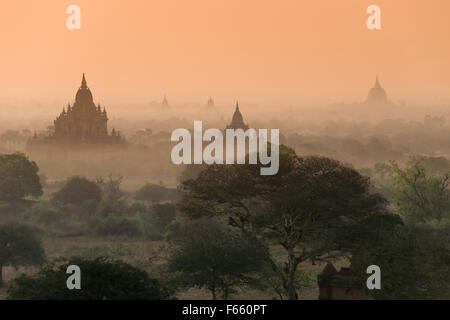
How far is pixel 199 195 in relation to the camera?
43844 millimetres

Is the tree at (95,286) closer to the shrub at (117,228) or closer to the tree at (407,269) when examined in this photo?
the tree at (407,269)

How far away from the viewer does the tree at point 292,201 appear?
134ft

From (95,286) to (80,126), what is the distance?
131 metres

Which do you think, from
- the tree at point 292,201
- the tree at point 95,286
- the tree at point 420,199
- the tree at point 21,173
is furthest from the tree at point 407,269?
the tree at point 21,173

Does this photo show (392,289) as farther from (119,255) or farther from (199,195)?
(119,255)

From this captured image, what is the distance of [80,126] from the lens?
159m

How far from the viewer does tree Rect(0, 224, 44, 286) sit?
5225 cm

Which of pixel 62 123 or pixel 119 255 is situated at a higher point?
pixel 62 123


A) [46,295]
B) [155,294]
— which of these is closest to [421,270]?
[155,294]

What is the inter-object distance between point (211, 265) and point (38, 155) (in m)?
119

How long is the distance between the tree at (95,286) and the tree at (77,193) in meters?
59.0

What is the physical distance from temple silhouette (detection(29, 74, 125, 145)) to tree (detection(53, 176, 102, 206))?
64684 millimetres

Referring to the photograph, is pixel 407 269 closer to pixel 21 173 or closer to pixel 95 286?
pixel 95 286

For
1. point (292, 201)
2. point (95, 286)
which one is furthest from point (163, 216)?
point (95, 286)
